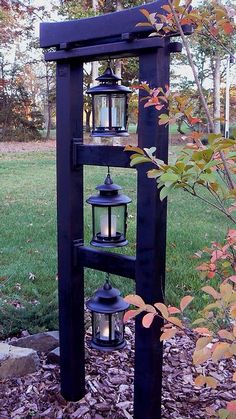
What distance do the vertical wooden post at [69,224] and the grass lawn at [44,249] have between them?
27.9 inches

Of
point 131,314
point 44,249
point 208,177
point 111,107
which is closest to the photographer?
point 208,177

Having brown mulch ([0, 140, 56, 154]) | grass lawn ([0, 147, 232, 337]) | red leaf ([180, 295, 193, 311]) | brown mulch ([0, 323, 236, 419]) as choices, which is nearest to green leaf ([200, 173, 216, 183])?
red leaf ([180, 295, 193, 311])

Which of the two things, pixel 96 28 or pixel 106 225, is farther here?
pixel 106 225

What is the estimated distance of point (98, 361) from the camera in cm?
278

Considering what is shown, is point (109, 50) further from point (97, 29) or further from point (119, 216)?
point (119, 216)

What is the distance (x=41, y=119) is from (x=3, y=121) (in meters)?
1.84

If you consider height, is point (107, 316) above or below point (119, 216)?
below

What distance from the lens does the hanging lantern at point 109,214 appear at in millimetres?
2163

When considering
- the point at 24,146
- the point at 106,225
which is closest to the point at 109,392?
the point at 106,225

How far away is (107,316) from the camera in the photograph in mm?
2305

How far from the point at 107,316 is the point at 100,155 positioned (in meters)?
0.79

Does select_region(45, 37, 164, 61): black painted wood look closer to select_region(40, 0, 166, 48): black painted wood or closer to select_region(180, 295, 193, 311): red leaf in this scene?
select_region(40, 0, 166, 48): black painted wood

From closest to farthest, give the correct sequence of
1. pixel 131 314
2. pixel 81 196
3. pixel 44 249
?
1. pixel 131 314
2. pixel 81 196
3. pixel 44 249

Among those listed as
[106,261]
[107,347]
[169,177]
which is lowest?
[107,347]
